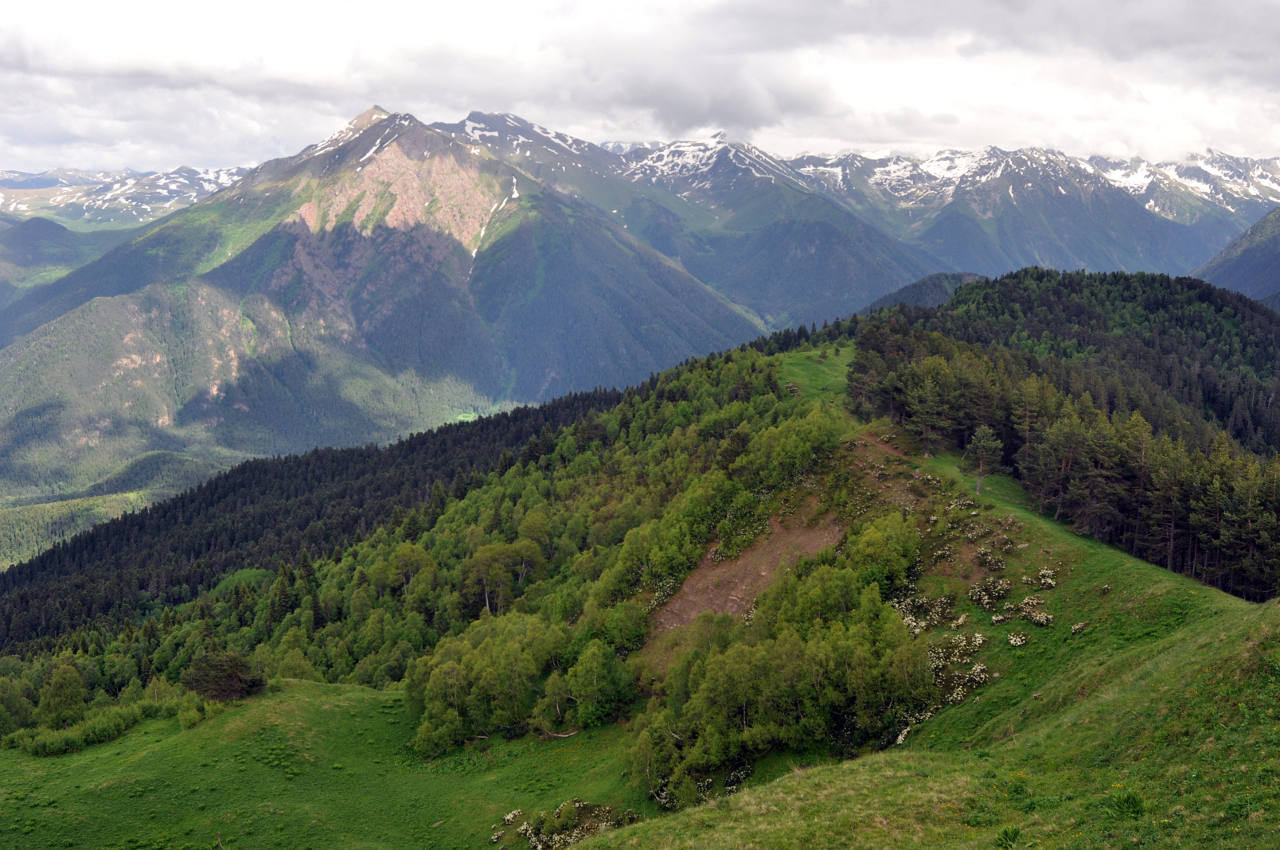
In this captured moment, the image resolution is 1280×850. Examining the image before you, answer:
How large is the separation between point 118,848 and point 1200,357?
247240 millimetres

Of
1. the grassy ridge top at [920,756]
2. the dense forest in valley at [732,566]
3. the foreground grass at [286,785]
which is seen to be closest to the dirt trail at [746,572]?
the dense forest in valley at [732,566]

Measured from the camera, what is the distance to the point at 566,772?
70750 mm

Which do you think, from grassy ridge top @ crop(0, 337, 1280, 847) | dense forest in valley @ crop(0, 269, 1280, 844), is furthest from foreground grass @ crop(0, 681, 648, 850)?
dense forest in valley @ crop(0, 269, 1280, 844)

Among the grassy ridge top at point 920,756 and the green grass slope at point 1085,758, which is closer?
the green grass slope at point 1085,758

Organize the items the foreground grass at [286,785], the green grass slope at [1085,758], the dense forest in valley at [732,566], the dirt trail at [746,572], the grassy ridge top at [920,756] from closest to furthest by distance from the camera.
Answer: the green grass slope at [1085,758], the grassy ridge top at [920,756], the foreground grass at [286,785], the dense forest in valley at [732,566], the dirt trail at [746,572]

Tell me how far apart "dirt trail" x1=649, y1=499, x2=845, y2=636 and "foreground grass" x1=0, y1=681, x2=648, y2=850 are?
796 inches

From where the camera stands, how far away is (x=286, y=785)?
224 feet

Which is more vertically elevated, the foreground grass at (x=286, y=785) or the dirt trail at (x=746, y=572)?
the dirt trail at (x=746, y=572)

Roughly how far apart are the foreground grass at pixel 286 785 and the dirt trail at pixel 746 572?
66.4ft

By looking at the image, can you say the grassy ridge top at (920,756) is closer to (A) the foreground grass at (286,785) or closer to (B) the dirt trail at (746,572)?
(A) the foreground grass at (286,785)

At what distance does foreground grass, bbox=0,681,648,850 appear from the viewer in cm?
5959

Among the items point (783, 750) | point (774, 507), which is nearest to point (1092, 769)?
point (783, 750)

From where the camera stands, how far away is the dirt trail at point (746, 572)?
→ 8762cm

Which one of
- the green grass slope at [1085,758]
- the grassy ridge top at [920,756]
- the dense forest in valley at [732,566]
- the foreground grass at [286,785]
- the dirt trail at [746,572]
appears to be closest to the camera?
the green grass slope at [1085,758]
